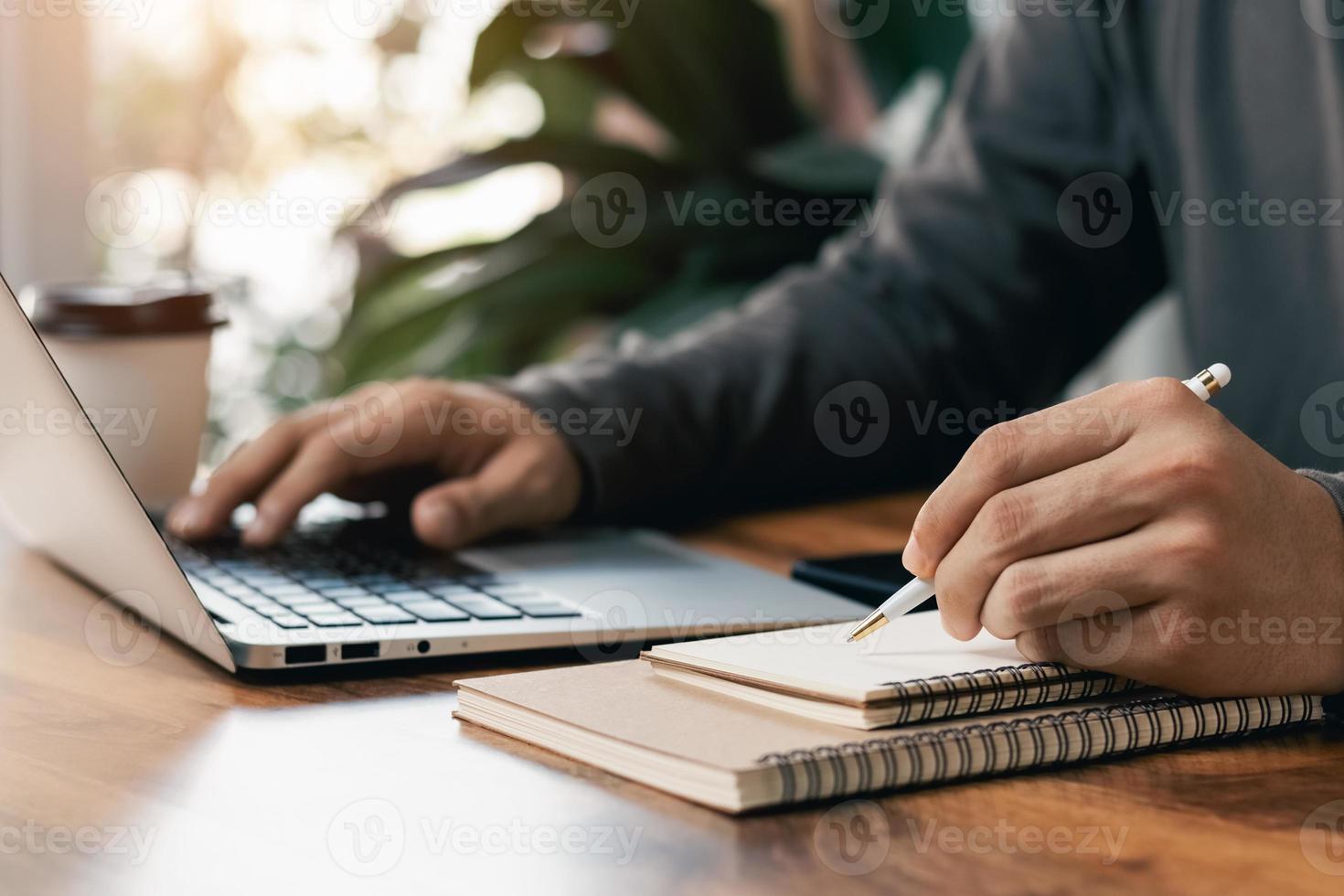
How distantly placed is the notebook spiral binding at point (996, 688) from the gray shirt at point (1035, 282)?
442mm

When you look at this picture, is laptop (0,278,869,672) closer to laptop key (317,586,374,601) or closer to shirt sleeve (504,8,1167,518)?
laptop key (317,586,374,601)

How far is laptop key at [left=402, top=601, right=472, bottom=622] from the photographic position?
597 millimetres

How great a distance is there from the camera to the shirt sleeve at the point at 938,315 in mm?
966

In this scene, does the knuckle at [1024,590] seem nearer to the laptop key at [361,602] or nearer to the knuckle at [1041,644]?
the knuckle at [1041,644]

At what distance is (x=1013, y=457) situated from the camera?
479mm

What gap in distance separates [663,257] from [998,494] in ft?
3.97

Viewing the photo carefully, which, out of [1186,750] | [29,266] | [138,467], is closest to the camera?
[1186,750]

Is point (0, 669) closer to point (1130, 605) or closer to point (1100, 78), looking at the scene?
point (1130, 605)

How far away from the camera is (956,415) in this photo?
1068 millimetres

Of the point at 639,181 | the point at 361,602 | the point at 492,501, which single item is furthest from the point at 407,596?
the point at 639,181

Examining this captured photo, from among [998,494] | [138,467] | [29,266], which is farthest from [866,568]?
[29,266]

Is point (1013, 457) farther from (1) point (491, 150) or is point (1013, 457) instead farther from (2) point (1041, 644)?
(1) point (491, 150)

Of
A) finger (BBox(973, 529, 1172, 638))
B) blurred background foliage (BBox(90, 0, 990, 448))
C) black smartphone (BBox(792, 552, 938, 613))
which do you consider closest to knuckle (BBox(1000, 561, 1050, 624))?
finger (BBox(973, 529, 1172, 638))

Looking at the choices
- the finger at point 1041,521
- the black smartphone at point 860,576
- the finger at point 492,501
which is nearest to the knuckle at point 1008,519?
the finger at point 1041,521
